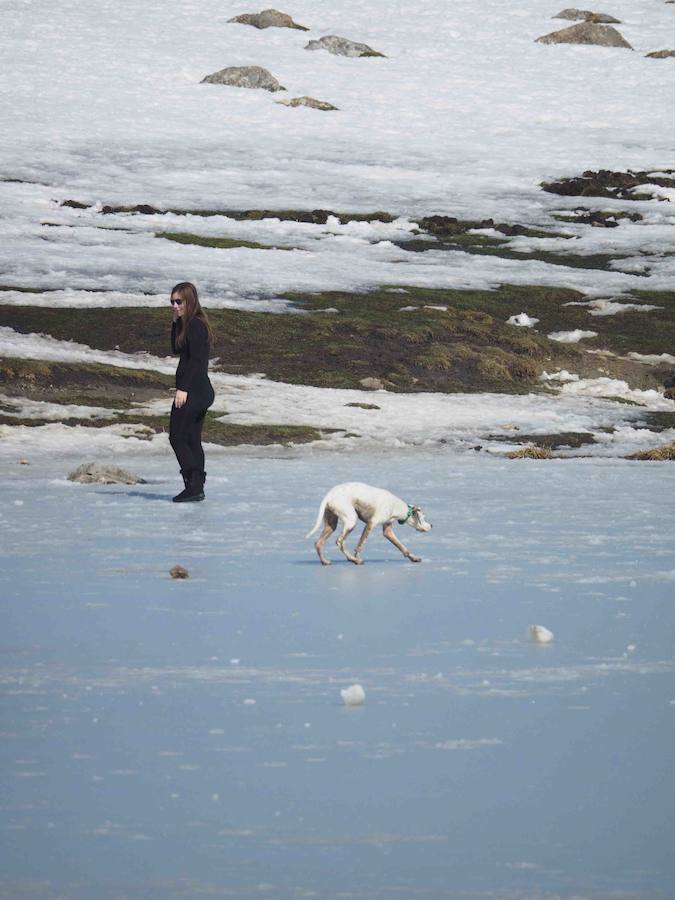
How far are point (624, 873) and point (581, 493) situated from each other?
1337cm

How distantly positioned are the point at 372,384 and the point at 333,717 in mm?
25757

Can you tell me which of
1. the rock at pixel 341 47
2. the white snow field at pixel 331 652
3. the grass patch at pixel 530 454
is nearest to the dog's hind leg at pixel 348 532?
the white snow field at pixel 331 652

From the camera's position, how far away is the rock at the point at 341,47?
96312mm

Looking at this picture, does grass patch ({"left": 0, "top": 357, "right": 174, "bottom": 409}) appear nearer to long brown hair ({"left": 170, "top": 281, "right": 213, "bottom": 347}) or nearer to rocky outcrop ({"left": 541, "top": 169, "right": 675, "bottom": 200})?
long brown hair ({"left": 170, "top": 281, "right": 213, "bottom": 347})

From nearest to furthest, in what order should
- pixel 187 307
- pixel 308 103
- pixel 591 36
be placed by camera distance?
pixel 187 307, pixel 308 103, pixel 591 36

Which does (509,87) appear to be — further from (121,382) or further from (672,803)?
(672,803)

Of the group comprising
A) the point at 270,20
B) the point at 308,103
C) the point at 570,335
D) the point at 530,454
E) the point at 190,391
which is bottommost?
the point at 530,454

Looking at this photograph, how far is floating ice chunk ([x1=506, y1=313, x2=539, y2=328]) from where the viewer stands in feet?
134

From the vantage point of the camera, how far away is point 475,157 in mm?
76125

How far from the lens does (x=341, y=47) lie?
96.4 metres

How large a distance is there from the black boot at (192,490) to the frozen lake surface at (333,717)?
267 centimetres

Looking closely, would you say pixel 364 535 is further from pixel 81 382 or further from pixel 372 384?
pixel 372 384

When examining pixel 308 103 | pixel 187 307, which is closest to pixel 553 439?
pixel 187 307

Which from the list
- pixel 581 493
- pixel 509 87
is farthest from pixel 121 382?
pixel 509 87
